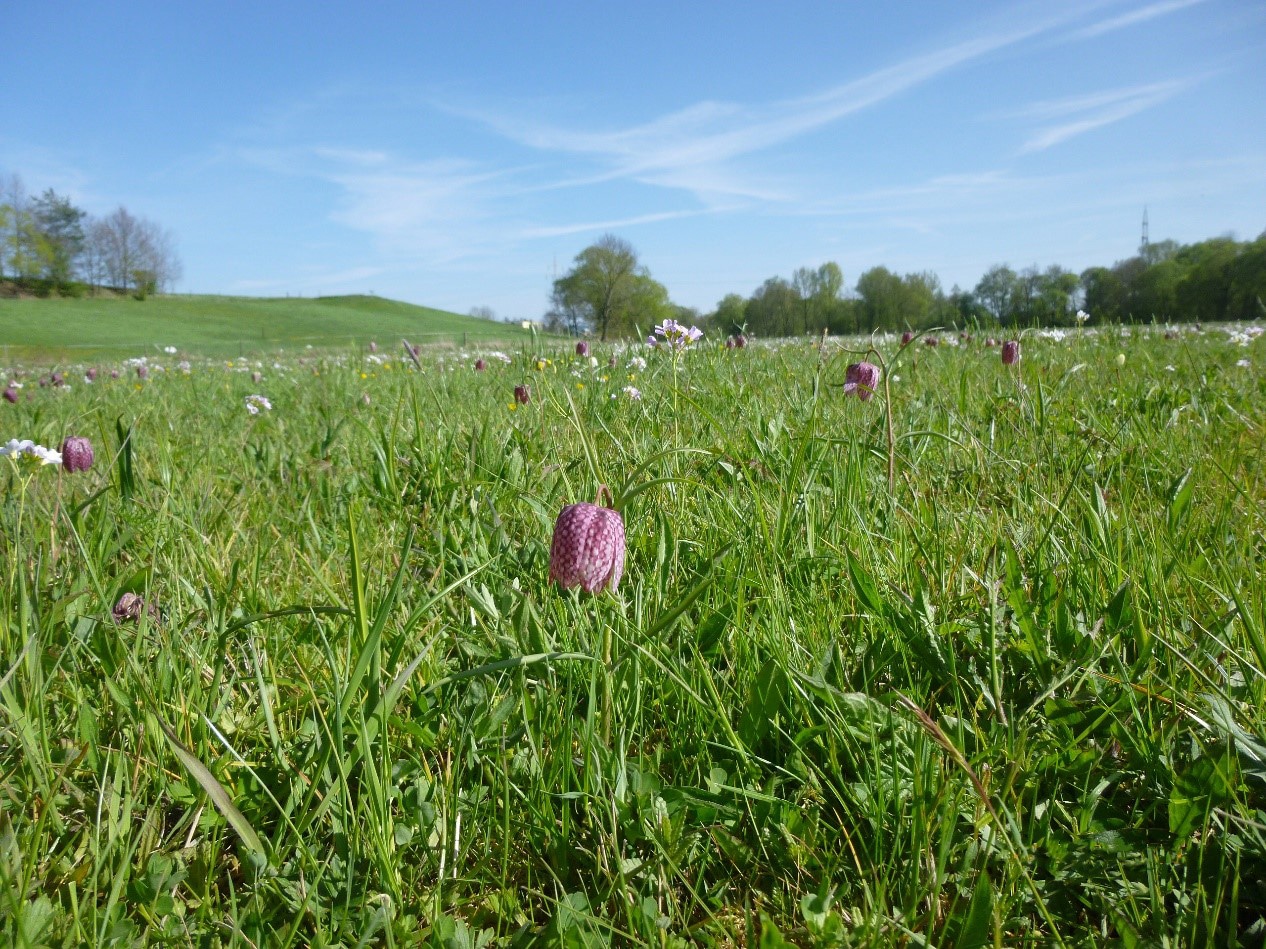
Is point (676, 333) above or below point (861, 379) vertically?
above

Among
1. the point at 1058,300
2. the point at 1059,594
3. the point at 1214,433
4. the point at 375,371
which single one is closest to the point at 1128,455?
the point at 1214,433

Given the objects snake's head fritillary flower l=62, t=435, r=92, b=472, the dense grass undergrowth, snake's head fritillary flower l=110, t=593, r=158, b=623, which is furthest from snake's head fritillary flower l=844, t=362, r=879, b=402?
snake's head fritillary flower l=62, t=435, r=92, b=472

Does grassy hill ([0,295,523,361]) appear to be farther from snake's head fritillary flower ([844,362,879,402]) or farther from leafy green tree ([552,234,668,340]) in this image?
snake's head fritillary flower ([844,362,879,402])

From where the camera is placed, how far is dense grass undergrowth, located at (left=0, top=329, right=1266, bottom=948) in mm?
808

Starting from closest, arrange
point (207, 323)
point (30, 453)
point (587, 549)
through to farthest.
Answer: point (587, 549) < point (30, 453) < point (207, 323)

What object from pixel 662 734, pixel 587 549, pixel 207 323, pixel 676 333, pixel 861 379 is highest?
pixel 207 323

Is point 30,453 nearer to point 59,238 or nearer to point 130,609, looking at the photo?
point 130,609

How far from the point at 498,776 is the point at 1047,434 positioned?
6.37ft

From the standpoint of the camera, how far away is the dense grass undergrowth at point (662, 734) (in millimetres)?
808

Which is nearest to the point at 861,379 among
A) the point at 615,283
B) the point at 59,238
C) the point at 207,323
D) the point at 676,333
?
the point at 676,333

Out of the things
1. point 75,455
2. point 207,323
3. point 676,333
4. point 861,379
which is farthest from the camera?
point 207,323

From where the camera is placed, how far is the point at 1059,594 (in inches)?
44.9

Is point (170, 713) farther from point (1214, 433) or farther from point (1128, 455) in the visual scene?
point (1214, 433)

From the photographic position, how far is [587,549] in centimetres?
104
